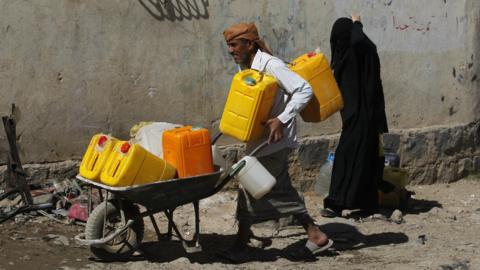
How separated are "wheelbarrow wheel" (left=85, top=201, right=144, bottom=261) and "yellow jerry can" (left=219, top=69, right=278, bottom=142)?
88cm

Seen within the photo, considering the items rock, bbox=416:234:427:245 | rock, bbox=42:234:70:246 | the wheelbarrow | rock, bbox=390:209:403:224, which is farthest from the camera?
rock, bbox=390:209:403:224

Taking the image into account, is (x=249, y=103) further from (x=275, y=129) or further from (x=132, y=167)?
(x=132, y=167)

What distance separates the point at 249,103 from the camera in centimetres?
568

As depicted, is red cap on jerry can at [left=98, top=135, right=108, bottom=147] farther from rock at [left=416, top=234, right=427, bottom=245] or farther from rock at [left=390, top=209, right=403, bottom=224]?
rock at [left=390, top=209, right=403, bottom=224]

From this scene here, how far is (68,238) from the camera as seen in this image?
6500 mm

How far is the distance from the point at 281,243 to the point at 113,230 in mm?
1430

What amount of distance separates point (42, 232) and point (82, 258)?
598 mm

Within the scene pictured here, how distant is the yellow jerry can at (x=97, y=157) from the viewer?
221 inches

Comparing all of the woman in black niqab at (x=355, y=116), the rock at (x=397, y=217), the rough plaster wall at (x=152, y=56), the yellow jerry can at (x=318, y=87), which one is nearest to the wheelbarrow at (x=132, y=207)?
the yellow jerry can at (x=318, y=87)

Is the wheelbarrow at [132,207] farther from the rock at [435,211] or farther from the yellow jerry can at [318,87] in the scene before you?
the rock at [435,211]

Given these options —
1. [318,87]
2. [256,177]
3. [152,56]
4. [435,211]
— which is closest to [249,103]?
[256,177]

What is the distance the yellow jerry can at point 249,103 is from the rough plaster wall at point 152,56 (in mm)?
1736

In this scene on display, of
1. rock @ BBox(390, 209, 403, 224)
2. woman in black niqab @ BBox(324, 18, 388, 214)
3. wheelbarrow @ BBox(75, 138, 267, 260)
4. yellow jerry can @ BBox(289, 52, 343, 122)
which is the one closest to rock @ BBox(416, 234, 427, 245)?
rock @ BBox(390, 209, 403, 224)

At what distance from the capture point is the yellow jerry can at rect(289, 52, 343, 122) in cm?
620
